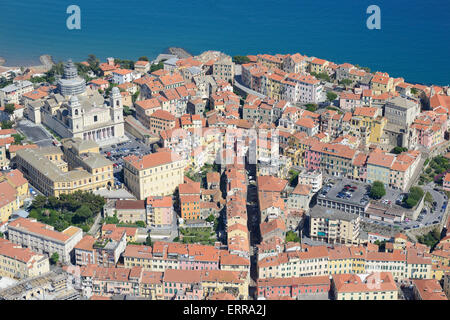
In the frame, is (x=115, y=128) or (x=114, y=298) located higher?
(x=115, y=128)

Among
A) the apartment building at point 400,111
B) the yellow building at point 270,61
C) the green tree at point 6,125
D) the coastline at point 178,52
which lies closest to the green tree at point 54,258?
the green tree at point 6,125

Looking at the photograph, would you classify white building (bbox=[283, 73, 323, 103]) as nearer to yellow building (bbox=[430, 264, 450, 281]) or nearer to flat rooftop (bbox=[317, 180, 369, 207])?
flat rooftop (bbox=[317, 180, 369, 207])

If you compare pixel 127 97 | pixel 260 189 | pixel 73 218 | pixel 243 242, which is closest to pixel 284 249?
pixel 243 242

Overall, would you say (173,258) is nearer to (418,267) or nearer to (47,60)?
(418,267)

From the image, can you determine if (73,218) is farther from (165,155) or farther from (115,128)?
(115,128)

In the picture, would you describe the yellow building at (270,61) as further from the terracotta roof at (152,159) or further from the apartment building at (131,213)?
the apartment building at (131,213)

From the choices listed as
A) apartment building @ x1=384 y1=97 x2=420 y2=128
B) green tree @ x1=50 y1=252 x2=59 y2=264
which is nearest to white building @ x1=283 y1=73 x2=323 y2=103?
apartment building @ x1=384 y1=97 x2=420 y2=128

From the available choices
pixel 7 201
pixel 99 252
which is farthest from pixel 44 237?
pixel 7 201
